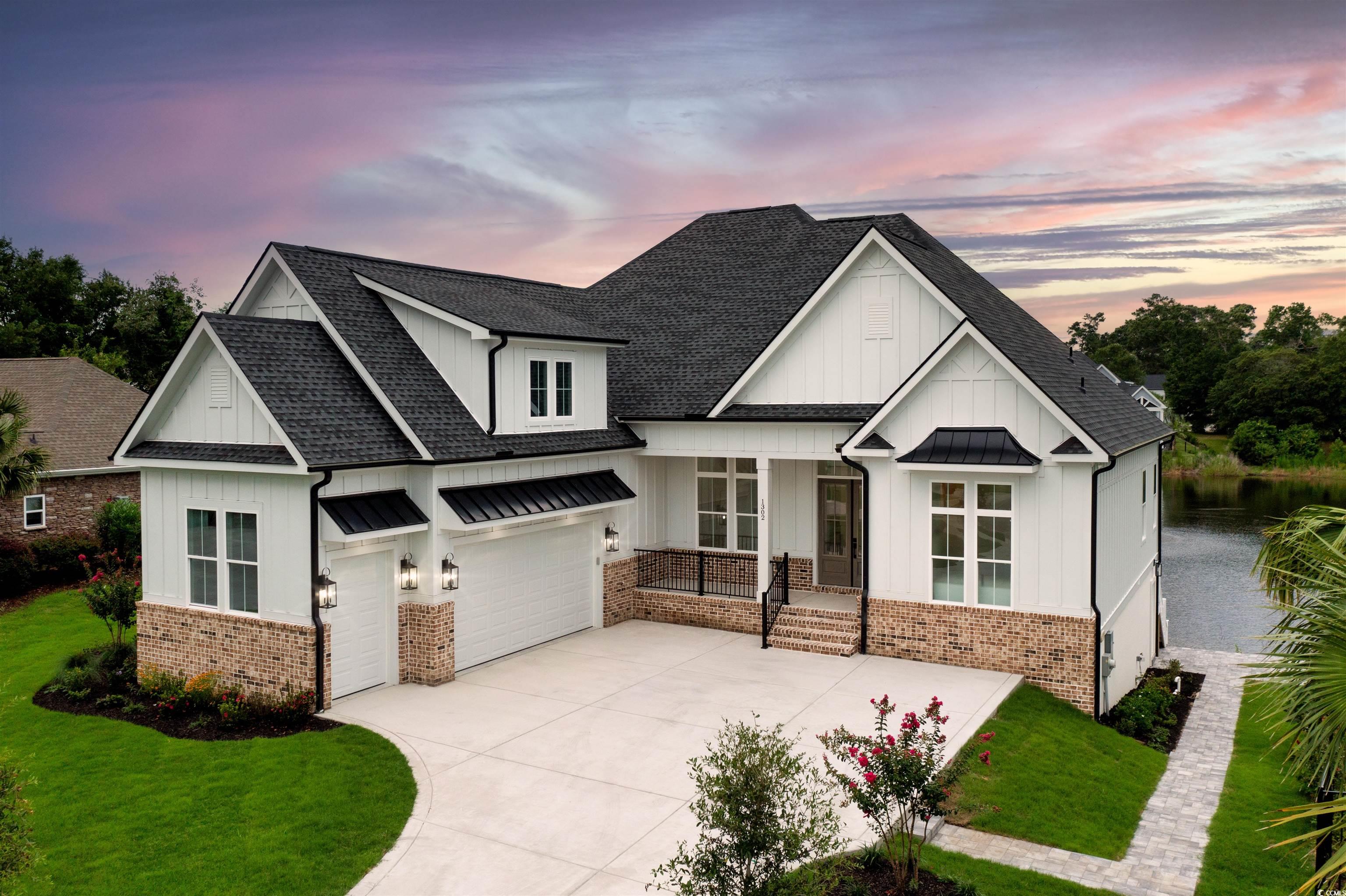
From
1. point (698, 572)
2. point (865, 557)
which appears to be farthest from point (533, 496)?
point (865, 557)

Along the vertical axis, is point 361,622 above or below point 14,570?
above

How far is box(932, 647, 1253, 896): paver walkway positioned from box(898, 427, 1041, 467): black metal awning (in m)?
5.18

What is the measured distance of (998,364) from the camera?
15266mm

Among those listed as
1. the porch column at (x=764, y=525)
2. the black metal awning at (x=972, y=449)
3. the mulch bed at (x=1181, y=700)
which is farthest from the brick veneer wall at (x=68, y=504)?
the mulch bed at (x=1181, y=700)

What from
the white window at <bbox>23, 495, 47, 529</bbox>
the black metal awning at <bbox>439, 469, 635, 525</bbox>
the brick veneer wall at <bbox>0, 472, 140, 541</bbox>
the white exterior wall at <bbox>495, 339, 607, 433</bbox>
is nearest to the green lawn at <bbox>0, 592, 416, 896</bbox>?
the black metal awning at <bbox>439, 469, 635, 525</bbox>

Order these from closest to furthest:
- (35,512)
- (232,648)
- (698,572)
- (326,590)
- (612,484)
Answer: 1. (326,590)
2. (232,648)
3. (612,484)
4. (698,572)
5. (35,512)

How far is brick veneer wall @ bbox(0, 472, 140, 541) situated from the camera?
25.4 m

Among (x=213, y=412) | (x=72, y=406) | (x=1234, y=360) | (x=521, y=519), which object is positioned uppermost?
(x=1234, y=360)

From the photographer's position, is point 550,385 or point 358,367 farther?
point 550,385

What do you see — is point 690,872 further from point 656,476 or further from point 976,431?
point 656,476

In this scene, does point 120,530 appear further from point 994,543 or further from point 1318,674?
point 1318,674

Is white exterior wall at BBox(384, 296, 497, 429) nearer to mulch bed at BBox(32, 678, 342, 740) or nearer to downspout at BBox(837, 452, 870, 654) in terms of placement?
mulch bed at BBox(32, 678, 342, 740)

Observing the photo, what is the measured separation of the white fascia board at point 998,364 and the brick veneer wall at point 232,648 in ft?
31.4

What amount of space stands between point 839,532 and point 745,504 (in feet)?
7.10
